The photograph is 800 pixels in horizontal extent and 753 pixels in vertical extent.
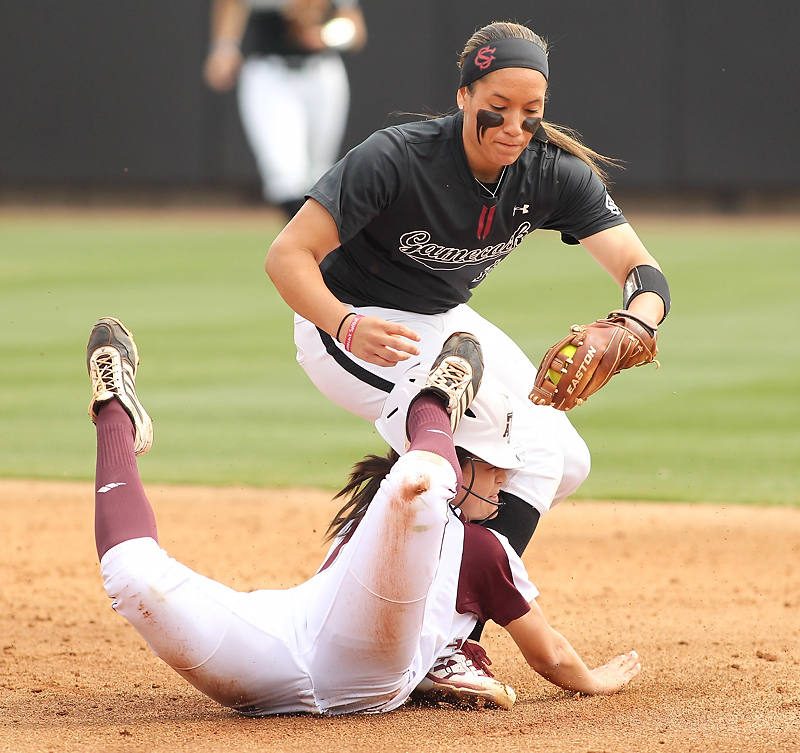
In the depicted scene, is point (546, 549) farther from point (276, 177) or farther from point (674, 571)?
point (276, 177)

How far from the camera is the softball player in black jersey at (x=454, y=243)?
9.34 ft

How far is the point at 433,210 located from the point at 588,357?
1.84 ft

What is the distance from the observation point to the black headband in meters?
2.86

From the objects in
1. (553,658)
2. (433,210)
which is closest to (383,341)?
(433,210)

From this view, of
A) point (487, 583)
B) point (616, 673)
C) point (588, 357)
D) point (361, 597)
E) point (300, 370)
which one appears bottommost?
point (300, 370)

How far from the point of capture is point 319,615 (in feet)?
8.31

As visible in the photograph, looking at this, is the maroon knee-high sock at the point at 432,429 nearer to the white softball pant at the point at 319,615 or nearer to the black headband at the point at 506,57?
the white softball pant at the point at 319,615

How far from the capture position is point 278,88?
1016 cm

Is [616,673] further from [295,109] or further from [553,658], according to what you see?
[295,109]

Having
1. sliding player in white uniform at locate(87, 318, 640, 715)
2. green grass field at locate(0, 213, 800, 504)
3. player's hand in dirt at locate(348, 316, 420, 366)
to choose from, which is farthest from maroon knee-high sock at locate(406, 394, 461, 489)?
green grass field at locate(0, 213, 800, 504)

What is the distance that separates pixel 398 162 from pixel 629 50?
555 inches

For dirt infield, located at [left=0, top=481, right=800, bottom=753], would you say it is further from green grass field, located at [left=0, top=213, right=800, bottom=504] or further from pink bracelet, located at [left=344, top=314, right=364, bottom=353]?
pink bracelet, located at [left=344, top=314, right=364, bottom=353]

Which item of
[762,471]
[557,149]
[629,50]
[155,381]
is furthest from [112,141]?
[557,149]

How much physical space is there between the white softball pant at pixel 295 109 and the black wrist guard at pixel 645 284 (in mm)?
6630
